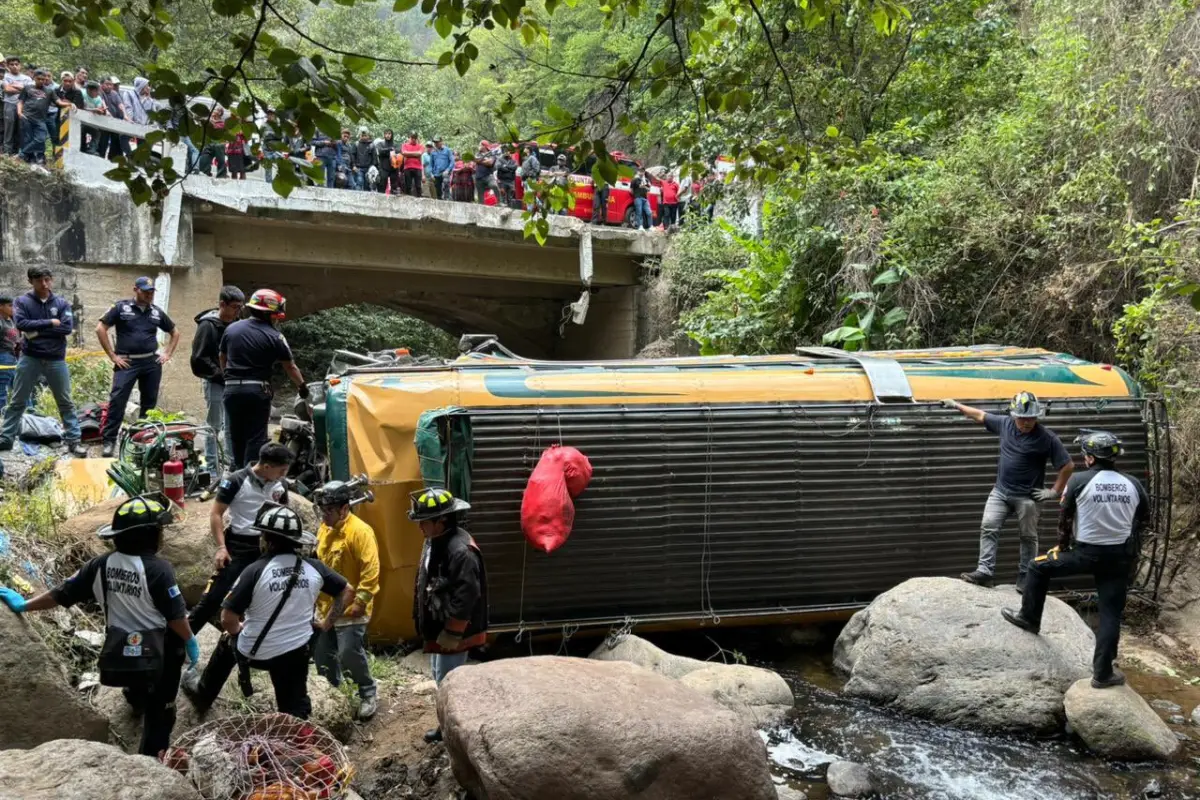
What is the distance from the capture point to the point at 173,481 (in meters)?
6.77

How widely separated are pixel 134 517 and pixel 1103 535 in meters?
5.59

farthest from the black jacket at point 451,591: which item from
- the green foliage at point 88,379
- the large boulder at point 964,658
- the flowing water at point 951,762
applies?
the green foliage at point 88,379

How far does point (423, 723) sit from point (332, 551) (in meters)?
1.18

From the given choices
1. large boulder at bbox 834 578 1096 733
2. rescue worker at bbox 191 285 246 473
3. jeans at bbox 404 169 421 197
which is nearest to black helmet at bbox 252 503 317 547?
rescue worker at bbox 191 285 246 473

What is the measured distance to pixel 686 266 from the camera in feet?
55.5

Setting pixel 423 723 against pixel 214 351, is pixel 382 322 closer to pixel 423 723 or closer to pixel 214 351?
pixel 214 351

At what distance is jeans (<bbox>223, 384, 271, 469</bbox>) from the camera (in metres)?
6.88

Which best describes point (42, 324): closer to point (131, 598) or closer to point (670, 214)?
point (131, 598)

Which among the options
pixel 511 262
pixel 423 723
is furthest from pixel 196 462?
pixel 511 262

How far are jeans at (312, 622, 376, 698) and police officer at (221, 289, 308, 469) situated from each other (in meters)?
2.07

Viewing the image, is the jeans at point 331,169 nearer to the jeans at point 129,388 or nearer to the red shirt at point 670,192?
the red shirt at point 670,192

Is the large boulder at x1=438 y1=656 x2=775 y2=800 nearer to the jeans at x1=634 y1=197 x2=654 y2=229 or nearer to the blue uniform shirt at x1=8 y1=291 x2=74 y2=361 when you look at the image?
the blue uniform shirt at x1=8 y1=291 x2=74 y2=361

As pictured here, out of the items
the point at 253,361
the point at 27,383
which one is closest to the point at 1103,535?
the point at 253,361

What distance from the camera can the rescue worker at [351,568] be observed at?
211 inches
